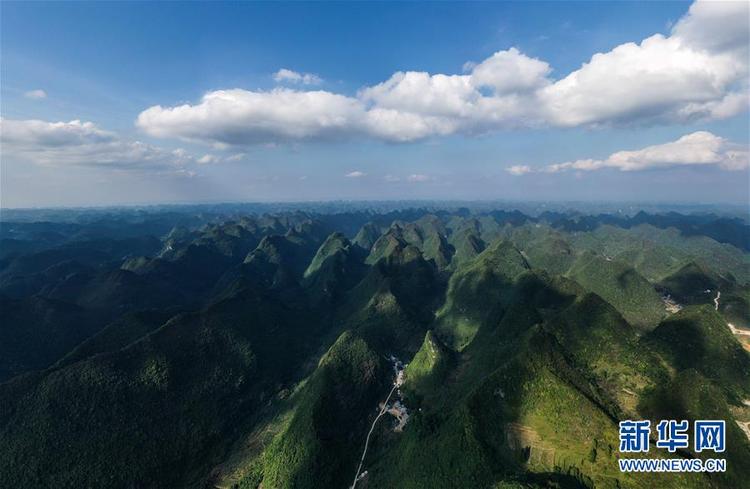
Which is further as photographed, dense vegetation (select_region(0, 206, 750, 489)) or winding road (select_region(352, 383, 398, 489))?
winding road (select_region(352, 383, 398, 489))

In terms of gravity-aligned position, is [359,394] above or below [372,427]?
above

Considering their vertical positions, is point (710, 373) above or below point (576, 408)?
below

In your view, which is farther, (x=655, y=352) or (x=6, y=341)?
(x=6, y=341)

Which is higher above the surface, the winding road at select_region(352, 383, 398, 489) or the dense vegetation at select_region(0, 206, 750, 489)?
the dense vegetation at select_region(0, 206, 750, 489)

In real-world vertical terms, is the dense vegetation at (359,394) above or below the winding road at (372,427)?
above

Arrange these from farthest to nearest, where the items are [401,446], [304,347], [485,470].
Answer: [304,347] < [401,446] < [485,470]

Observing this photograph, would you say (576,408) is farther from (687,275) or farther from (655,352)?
(687,275)

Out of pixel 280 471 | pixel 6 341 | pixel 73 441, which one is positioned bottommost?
pixel 280 471

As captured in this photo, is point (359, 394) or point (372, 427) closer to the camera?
point (372, 427)

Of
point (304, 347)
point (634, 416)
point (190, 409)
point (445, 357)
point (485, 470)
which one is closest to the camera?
point (485, 470)

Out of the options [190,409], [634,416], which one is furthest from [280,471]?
[634,416]

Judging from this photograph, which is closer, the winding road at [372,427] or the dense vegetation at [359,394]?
the dense vegetation at [359,394]
